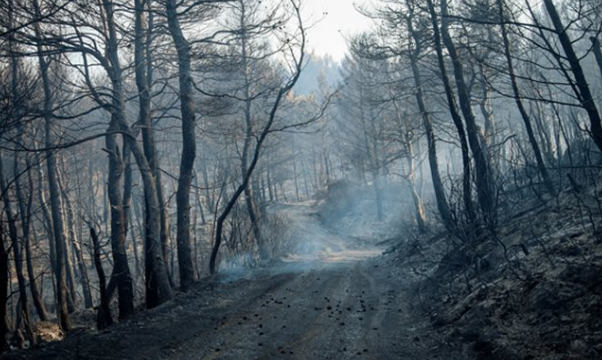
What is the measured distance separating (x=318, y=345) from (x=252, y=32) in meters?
7.66

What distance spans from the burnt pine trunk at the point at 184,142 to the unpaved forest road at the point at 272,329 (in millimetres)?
1019

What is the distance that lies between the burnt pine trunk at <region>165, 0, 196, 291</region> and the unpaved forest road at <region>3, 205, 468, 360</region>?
1.02 metres

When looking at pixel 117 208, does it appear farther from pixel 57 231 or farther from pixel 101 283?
pixel 57 231

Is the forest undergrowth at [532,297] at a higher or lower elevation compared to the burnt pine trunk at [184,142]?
lower

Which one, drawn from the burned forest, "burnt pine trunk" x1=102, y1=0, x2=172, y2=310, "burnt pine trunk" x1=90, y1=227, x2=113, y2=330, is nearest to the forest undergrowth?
the burned forest

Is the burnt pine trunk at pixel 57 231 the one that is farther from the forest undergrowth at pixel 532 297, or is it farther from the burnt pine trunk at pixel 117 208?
the forest undergrowth at pixel 532 297

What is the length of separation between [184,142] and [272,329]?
20.8 ft

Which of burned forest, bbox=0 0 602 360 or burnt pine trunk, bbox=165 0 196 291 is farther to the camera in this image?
burnt pine trunk, bbox=165 0 196 291

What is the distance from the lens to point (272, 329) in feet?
24.0

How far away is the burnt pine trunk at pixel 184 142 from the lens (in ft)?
37.1

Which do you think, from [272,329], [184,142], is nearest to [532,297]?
[272,329]

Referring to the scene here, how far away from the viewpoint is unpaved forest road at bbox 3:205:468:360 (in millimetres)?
6070

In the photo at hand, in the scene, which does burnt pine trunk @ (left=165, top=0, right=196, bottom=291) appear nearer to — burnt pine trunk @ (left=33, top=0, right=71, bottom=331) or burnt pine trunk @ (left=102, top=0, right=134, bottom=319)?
burnt pine trunk @ (left=102, top=0, right=134, bottom=319)

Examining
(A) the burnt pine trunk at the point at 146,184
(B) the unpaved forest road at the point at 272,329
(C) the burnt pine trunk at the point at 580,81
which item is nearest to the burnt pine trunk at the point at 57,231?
(A) the burnt pine trunk at the point at 146,184
